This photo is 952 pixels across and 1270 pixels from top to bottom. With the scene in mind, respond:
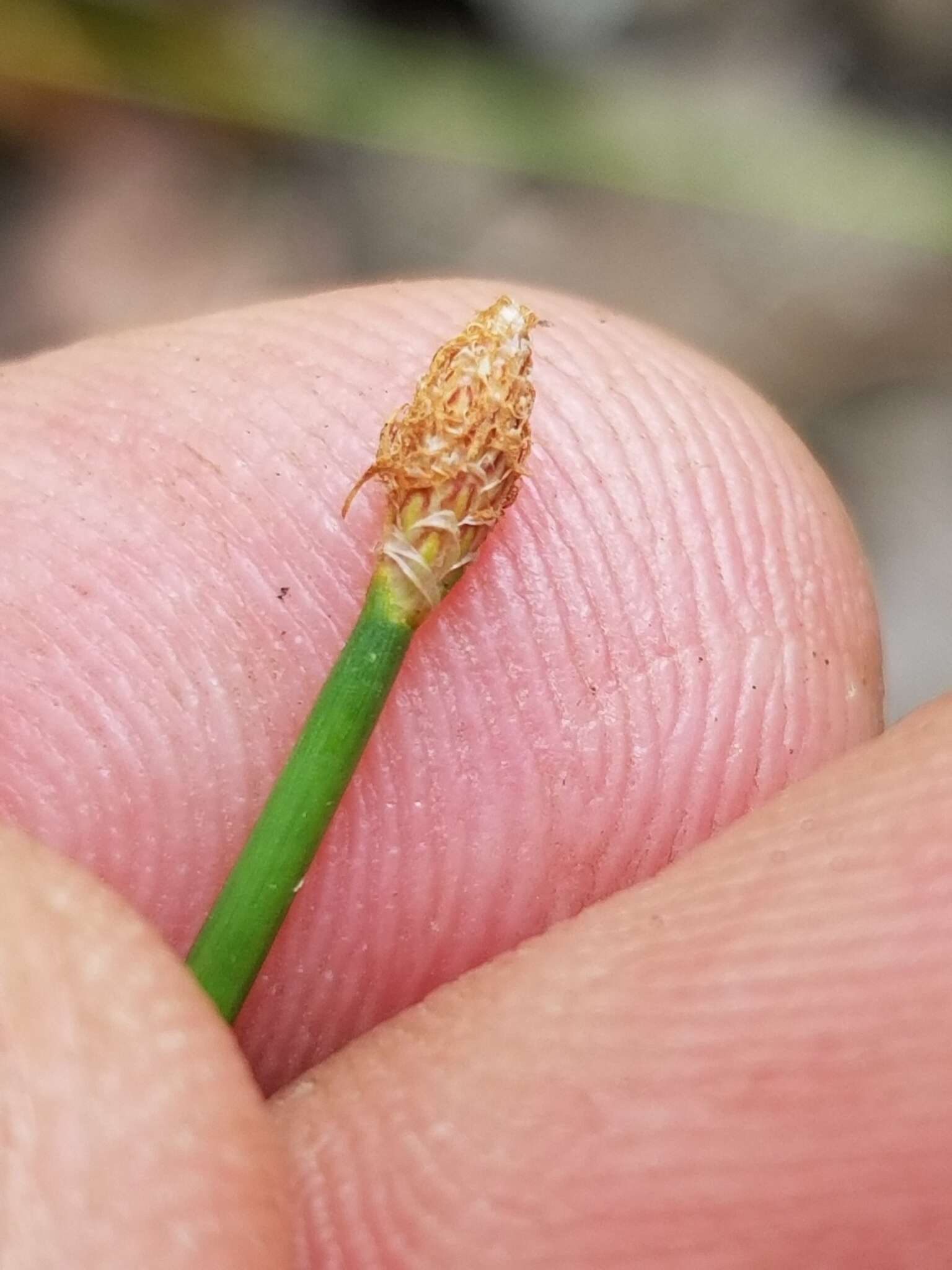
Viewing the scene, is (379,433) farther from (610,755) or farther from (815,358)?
(815,358)

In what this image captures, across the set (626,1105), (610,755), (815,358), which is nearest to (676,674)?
(610,755)

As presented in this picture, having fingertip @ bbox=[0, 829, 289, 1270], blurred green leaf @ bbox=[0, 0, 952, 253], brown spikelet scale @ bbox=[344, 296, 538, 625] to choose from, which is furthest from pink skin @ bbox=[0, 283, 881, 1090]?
blurred green leaf @ bbox=[0, 0, 952, 253]

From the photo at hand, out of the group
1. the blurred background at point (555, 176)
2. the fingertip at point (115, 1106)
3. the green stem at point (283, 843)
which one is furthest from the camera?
the blurred background at point (555, 176)

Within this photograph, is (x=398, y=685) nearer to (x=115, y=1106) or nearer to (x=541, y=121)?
(x=115, y=1106)

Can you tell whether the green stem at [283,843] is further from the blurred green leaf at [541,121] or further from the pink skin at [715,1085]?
the blurred green leaf at [541,121]

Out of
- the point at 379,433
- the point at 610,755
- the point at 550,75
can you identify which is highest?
the point at 550,75

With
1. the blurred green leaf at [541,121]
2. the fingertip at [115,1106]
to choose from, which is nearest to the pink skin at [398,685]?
the fingertip at [115,1106]

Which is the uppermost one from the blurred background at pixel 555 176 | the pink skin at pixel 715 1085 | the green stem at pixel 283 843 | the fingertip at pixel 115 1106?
the blurred background at pixel 555 176
